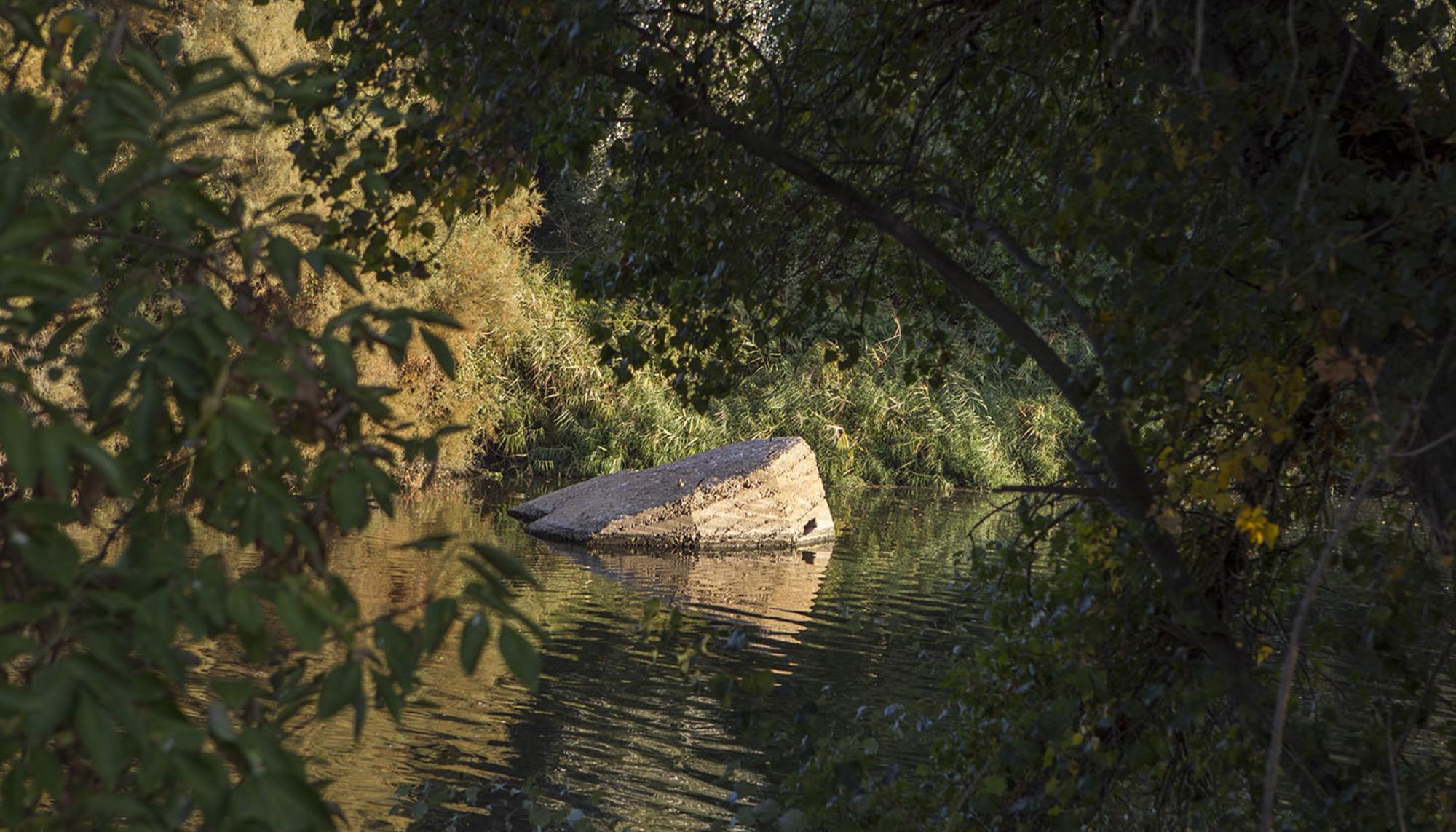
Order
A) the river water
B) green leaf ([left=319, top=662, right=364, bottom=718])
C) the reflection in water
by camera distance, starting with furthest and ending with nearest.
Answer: the reflection in water
the river water
green leaf ([left=319, top=662, right=364, bottom=718])

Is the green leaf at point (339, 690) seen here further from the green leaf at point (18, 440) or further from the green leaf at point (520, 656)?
the green leaf at point (18, 440)

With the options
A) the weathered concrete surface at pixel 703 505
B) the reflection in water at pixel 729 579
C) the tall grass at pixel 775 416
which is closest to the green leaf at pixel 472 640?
the reflection in water at pixel 729 579

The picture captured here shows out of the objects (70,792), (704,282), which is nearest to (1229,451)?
(704,282)

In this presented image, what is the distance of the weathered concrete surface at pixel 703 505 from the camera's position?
14562 millimetres

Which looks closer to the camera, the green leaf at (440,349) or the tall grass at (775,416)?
the green leaf at (440,349)

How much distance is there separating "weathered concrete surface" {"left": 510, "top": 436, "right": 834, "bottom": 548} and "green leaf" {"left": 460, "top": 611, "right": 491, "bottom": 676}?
1311 centimetres

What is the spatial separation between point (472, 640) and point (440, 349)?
1.01ft

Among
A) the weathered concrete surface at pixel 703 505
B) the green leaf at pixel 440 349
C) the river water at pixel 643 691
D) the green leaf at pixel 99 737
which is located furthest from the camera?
the weathered concrete surface at pixel 703 505

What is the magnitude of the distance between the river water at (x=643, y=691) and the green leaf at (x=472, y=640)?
1239mm

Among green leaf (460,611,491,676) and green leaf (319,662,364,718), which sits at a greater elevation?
green leaf (460,611,491,676)

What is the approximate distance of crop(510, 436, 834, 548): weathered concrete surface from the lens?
47.8 feet

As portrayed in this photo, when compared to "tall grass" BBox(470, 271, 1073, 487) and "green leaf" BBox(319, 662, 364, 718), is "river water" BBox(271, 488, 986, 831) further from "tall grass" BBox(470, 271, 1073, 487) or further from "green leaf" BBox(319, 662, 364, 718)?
"tall grass" BBox(470, 271, 1073, 487)

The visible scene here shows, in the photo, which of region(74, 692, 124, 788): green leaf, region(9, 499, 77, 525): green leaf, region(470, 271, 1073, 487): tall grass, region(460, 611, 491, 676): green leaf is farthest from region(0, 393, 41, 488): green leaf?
region(470, 271, 1073, 487): tall grass

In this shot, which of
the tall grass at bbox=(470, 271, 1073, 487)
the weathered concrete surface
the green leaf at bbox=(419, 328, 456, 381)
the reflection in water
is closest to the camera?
the green leaf at bbox=(419, 328, 456, 381)
